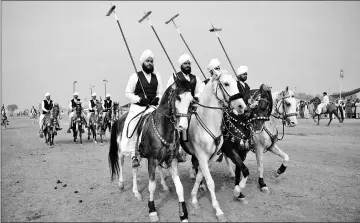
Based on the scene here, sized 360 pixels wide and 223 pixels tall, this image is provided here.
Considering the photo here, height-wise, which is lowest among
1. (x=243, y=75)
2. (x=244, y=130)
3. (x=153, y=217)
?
(x=153, y=217)

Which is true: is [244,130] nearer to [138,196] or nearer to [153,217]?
[153,217]

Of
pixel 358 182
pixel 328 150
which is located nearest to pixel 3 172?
pixel 358 182

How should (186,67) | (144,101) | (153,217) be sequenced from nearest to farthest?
(153,217), (144,101), (186,67)

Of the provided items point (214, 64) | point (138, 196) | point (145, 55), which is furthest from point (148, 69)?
point (138, 196)

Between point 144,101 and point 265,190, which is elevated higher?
point 144,101

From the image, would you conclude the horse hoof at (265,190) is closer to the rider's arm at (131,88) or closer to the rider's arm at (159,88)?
the rider's arm at (159,88)

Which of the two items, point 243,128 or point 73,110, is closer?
point 243,128

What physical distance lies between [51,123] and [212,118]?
14.7 metres

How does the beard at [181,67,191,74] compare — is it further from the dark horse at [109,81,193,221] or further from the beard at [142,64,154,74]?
the dark horse at [109,81,193,221]

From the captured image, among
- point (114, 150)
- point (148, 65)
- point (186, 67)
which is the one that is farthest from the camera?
point (114, 150)

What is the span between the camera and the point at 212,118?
633 centimetres

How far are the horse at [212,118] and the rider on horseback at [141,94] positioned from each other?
4.47 feet

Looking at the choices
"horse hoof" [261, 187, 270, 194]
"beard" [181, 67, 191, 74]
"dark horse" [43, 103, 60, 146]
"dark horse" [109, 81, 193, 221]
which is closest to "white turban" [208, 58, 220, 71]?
"beard" [181, 67, 191, 74]

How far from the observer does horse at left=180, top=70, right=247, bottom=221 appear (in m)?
6.09
